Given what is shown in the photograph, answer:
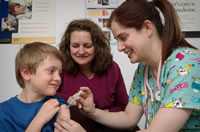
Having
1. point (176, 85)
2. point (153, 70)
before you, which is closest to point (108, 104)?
point (153, 70)

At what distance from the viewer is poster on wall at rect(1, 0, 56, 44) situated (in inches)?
85.2

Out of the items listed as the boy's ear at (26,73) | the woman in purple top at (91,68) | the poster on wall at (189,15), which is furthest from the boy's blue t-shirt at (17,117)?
the poster on wall at (189,15)

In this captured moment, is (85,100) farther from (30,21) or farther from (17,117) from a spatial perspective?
Result: (30,21)

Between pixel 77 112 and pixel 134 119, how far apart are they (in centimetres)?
27

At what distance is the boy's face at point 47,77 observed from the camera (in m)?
1.23

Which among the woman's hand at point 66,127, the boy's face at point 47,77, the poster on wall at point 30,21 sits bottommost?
the woman's hand at point 66,127

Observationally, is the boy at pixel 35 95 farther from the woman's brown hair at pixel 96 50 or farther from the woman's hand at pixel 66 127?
the woman's brown hair at pixel 96 50

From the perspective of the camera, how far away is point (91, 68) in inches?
69.2

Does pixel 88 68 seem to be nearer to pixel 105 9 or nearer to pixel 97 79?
pixel 97 79

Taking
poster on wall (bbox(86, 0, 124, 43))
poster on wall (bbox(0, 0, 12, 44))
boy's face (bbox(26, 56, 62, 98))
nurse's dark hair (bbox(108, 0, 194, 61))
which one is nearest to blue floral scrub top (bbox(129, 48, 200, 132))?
nurse's dark hair (bbox(108, 0, 194, 61))

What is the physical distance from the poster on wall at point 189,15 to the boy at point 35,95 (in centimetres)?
116

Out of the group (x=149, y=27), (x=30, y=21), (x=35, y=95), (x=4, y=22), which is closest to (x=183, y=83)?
(x=149, y=27)

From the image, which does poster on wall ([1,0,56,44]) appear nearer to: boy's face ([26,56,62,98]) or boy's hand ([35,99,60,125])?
boy's face ([26,56,62,98])

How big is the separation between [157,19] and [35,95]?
0.59 meters
